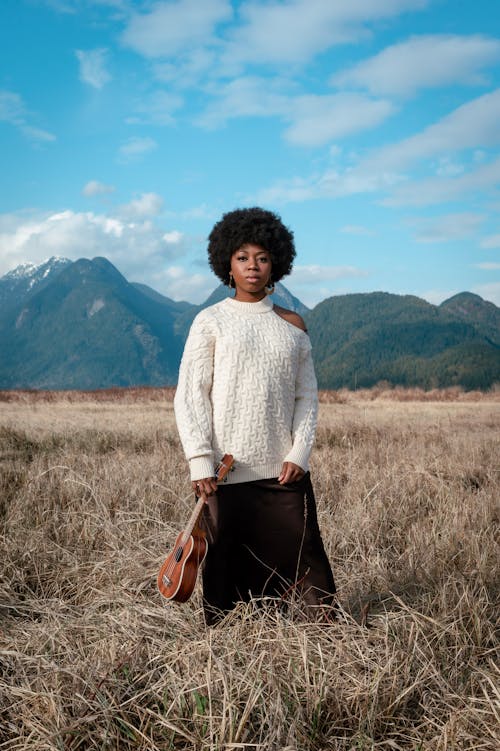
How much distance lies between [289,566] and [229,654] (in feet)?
2.03

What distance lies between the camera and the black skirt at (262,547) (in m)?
2.96

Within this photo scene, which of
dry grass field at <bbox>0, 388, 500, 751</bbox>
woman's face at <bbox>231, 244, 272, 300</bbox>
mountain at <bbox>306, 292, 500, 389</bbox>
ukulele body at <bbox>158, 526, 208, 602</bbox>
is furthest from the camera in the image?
mountain at <bbox>306, 292, 500, 389</bbox>

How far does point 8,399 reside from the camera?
75.5ft

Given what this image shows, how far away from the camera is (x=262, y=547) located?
3.03 meters

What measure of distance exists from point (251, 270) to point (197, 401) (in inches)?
26.9

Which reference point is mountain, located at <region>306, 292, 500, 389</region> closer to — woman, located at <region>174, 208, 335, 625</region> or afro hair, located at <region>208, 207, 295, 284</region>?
afro hair, located at <region>208, 207, 295, 284</region>

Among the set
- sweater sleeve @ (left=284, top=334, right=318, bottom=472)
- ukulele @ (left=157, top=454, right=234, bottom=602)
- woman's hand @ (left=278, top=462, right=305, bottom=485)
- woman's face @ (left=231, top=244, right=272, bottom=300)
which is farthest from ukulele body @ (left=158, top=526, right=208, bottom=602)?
woman's face @ (left=231, top=244, right=272, bottom=300)

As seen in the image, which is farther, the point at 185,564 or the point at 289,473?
the point at 289,473

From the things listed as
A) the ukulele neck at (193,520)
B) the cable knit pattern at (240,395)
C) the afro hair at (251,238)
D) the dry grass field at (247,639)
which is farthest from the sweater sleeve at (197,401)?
the dry grass field at (247,639)

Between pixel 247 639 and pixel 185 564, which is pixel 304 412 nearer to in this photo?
pixel 185 564

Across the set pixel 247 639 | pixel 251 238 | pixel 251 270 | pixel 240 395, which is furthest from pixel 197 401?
pixel 247 639

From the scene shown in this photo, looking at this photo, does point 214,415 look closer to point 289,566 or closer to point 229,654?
point 289,566

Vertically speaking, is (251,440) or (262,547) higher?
(251,440)

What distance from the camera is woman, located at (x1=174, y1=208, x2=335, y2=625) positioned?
9.68ft
